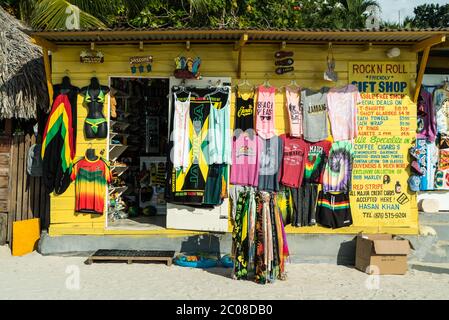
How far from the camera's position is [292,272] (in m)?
7.37

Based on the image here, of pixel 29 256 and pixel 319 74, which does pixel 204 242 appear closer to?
pixel 29 256

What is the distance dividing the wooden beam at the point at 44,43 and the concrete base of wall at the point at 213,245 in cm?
316

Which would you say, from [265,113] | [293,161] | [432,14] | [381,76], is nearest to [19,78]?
[265,113]

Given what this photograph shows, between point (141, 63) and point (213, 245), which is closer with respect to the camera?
point (213, 245)

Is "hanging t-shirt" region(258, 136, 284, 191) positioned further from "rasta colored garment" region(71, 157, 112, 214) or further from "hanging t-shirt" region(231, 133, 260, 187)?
"rasta colored garment" region(71, 157, 112, 214)

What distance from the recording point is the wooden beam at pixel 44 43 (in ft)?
25.0

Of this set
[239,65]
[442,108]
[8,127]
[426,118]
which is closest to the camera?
[239,65]

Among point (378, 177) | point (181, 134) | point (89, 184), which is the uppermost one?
point (181, 134)

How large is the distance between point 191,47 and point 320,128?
2.59 m

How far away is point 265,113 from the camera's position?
320 inches

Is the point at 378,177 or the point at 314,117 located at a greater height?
the point at 314,117

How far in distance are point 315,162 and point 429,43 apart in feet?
8.59

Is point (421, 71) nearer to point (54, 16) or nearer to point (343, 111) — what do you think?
point (343, 111)

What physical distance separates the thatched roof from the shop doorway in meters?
1.39
